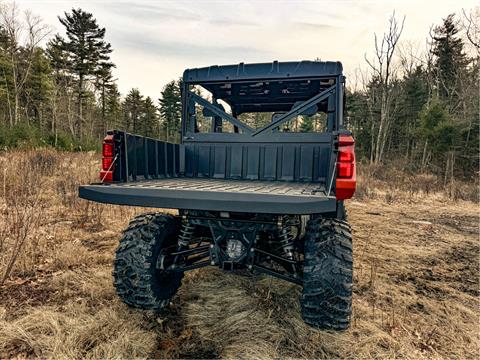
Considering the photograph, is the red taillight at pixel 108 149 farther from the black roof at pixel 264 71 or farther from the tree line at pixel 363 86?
the tree line at pixel 363 86

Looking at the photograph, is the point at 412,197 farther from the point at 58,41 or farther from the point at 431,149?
the point at 58,41

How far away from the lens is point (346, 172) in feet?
6.59

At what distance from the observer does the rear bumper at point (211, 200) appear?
1831 mm

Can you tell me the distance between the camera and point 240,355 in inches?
84.6

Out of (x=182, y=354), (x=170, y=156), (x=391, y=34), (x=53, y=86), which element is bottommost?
(x=182, y=354)

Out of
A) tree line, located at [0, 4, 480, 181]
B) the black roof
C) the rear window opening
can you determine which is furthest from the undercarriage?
tree line, located at [0, 4, 480, 181]

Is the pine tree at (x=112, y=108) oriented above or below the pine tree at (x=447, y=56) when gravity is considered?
below

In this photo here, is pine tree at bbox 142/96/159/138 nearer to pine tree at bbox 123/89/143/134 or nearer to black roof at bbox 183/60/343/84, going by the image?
pine tree at bbox 123/89/143/134

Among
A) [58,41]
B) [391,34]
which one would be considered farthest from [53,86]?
[391,34]

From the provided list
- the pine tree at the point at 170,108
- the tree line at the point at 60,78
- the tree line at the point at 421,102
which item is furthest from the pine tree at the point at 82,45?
the tree line at the point at 421,102

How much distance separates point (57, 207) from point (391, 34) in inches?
1006

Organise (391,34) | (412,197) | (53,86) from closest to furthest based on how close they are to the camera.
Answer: (412,197), (391,34), (53,86)

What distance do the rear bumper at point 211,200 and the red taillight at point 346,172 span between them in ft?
0.47

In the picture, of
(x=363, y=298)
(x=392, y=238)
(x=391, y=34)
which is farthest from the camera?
(x=391, y=34)
